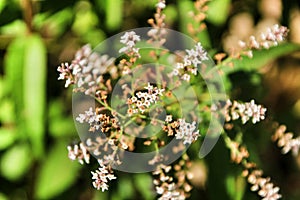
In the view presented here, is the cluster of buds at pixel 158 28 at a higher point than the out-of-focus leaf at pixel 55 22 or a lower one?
higher

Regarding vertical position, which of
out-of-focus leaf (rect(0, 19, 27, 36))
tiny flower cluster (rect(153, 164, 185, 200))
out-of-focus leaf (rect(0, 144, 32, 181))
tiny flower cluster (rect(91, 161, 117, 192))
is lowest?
out-of-focus leaf (rect(0, 144, 32, 181))

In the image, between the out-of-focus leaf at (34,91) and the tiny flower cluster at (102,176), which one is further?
the out-of-focus leaf at (34,91)

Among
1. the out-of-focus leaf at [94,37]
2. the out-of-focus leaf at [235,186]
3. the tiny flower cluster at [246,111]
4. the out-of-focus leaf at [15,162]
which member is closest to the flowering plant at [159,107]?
the tiny flower cluster at [246,111]

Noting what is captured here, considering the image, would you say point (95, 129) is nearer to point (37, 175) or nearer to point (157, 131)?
point (157, 131)

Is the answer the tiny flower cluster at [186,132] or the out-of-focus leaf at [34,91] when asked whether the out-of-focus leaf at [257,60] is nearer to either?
the tiny flower cluster at [186,132]

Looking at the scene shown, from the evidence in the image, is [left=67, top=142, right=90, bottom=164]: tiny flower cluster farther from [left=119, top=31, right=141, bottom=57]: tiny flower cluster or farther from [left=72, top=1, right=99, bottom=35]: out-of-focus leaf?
[left=72, top=1, right=99, bottom=35]: out-of-focus leaf

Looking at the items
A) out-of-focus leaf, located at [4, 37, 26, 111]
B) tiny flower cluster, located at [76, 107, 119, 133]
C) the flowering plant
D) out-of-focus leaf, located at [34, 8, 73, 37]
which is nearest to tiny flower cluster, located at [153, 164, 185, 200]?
the flowering plant

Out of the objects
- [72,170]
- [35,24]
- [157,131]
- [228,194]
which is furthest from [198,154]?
[35,24]

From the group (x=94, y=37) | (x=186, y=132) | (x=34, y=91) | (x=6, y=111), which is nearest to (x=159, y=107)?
(x=186, y=132)
